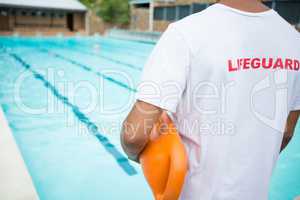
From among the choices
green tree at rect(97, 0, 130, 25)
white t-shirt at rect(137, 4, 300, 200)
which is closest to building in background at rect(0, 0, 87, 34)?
green tree at rect(97, 0, 130, 25)

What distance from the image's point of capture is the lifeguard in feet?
2.92

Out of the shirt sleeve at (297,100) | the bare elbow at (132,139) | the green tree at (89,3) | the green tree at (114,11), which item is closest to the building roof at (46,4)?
the green tree at (114,11)

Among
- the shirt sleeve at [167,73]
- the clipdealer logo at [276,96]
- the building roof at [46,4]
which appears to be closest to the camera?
the shirt sleeve at [167,73]

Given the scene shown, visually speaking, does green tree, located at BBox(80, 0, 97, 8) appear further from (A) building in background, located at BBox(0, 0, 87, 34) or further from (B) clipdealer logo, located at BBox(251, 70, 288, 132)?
(B) clipdealer logo, located at BBox(251, 70, 288, 132)

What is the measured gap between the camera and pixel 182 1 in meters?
22.3

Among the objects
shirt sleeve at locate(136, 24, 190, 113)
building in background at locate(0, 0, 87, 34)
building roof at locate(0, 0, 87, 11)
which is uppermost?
building roof at locate(0, 0, 87, 11)

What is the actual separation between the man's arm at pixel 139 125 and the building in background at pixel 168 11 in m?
15.3

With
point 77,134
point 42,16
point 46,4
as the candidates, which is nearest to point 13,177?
point 77,134

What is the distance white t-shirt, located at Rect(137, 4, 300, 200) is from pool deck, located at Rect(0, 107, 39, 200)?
1.82 meters

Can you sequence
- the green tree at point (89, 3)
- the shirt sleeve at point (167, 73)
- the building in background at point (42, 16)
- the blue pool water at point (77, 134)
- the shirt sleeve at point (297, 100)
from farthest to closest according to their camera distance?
1. the green tree at point (89, 3)
2. the building in background at point (42, 16)
3. the blue pool water at point (77, 134)
4. the shirt sleeve at point (297, 100)
5. the shirt sleeve at point (167, 73)

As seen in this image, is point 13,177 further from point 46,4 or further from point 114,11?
point 114,11

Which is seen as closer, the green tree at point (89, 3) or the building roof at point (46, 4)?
the building roof at point (46, 4)

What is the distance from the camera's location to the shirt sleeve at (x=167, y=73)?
84cm

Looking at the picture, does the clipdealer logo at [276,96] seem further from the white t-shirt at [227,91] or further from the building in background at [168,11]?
the building in background at [168,11]
